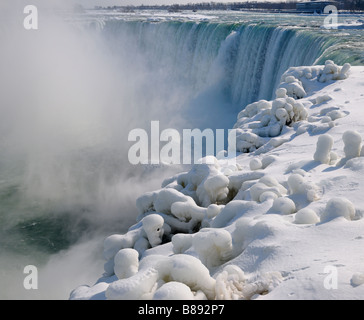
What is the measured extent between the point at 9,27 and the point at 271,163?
27226mm

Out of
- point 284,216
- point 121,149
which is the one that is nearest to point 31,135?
point 121,149

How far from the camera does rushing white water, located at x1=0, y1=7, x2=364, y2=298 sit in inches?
353

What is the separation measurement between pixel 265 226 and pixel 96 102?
22.2 m

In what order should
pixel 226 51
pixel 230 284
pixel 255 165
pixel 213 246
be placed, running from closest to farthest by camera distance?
pixel 230 284 → pixel 213 246 → pixel 255 165 → pixel 226 51

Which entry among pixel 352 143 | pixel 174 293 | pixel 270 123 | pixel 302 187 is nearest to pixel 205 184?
pixel 302 187

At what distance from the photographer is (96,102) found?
23.5 m

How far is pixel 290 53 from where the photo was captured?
12.2m

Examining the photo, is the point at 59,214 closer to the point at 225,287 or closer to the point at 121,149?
the point at 121,149

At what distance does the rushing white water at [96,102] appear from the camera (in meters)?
8.97

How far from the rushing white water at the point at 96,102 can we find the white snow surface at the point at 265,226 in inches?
169

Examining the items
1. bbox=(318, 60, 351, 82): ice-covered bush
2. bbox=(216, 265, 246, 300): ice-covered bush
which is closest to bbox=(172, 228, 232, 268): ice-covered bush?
bbox=(216, 265, 246, 300): ice-covered bush

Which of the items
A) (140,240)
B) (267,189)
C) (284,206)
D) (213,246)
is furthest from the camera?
(140,240)

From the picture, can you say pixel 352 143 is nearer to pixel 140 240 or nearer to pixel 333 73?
pixel 140 240

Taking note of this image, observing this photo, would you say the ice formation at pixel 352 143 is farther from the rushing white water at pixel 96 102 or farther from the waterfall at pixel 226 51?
the waterfall at pixel 226 51
